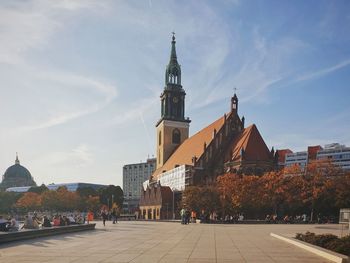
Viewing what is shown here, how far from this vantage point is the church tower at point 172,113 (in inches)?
4215

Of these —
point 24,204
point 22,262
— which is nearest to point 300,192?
point 22,262

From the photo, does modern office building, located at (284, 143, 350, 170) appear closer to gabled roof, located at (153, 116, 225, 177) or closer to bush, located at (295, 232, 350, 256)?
gabled roof, located at (153, 116, 225, 177)

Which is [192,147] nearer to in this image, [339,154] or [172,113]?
[172,113]

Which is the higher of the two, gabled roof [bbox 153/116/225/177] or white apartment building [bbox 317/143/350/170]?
white apartment building [bbox 317/143/350/170]

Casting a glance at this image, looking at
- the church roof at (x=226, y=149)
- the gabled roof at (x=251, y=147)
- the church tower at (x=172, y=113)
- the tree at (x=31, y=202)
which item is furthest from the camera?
the tree at (x=31, y=202)

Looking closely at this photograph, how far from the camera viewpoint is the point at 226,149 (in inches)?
3440

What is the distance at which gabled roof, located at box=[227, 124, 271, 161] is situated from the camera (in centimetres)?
7844

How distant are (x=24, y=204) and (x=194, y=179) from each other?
6852 centimetres

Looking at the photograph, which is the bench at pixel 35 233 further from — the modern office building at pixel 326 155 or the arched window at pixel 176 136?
the modern office building at pixel 326 155

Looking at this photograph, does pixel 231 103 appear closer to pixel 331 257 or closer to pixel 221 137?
pixel 221 137

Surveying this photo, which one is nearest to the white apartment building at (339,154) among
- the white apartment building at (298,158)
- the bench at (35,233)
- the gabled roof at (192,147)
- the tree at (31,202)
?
the white apartment building at (298,158)

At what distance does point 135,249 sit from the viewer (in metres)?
18.3

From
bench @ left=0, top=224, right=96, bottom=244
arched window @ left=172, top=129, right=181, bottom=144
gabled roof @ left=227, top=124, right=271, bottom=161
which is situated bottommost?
bench @ left=0, top=224, right=96, bottom=244

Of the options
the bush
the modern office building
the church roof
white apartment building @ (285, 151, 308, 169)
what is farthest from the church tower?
white apartment building @ (285, 151, 308, 169)
